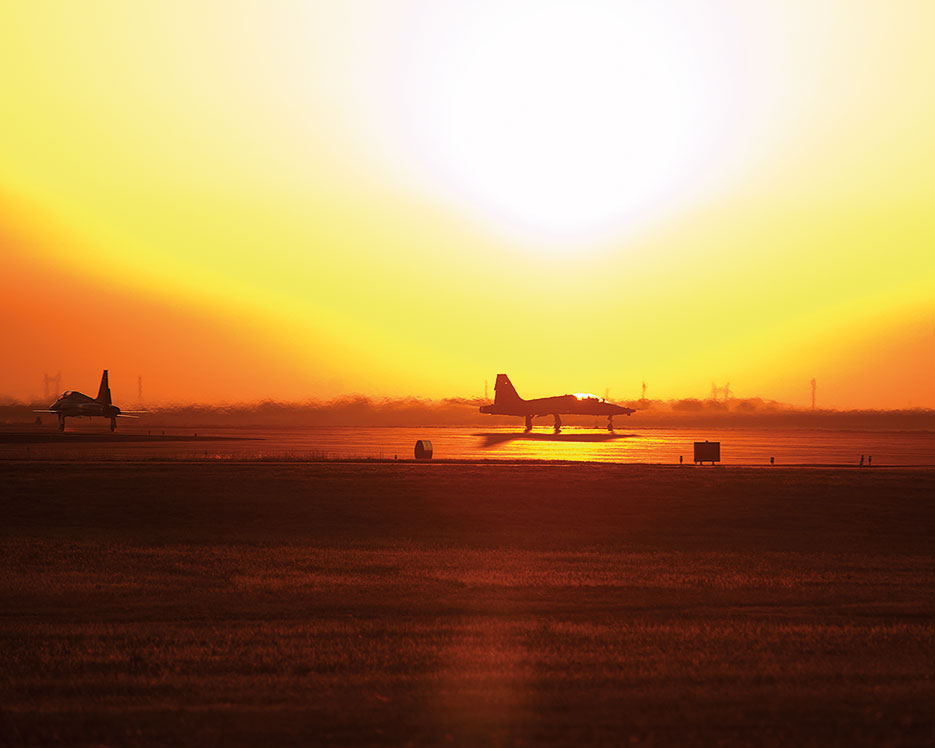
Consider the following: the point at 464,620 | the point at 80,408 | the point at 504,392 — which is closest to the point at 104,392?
the point at 80,408

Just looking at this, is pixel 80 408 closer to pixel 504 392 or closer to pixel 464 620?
pixel 504 392

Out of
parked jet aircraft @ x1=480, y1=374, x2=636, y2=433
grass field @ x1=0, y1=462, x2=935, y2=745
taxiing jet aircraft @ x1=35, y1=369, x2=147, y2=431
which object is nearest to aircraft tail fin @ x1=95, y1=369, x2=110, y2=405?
taxiing jet aircraft @ x1=35, y1=369, x2=147, y2=431

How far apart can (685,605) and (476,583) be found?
453cm

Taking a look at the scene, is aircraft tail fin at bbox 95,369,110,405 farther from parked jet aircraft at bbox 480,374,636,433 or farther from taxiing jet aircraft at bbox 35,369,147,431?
parked jet aircraft at bbox 480,374,636,433

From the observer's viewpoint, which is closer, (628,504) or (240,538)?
(240,538)

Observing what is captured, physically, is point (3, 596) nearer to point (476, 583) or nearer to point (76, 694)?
point (76, 694)

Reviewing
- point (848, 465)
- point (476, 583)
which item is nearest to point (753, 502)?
point (848, 465)

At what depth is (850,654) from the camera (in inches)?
535

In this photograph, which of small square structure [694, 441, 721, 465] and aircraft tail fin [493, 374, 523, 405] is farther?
aircraft tail fin [493, 374, 523, 405]

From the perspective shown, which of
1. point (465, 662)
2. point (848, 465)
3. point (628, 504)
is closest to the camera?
point (465, 662)

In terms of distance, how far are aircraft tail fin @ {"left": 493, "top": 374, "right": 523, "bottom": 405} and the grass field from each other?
2936 inches

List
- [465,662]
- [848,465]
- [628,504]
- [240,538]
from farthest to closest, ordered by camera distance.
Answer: [848,465] < [628,504] < [240,538] < [465,662]

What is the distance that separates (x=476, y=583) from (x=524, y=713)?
9.67 metres

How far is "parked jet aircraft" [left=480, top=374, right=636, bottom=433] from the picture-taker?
103250 millimetres
